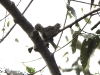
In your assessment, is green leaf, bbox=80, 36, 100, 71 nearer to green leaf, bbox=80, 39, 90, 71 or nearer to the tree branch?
green leaf, bbox=80, 39, 90, 71

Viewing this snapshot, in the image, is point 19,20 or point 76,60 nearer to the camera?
point 19,20

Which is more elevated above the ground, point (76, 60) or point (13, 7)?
point (76, 60)

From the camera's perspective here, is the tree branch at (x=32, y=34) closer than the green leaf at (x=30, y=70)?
Yes

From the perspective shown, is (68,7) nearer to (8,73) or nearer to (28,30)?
(28,30)

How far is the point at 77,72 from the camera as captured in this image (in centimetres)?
161

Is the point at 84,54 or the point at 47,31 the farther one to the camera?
the point at 47,31

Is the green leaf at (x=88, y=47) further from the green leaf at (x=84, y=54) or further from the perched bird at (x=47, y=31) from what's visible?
the perched bird at (x=47, y=31)

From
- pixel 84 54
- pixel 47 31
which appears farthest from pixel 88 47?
pixel 47 31

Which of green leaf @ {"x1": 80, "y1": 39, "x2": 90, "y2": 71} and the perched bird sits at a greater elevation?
the perched bird

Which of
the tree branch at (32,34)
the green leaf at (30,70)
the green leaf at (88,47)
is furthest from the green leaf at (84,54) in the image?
the green leaf at (30,70)

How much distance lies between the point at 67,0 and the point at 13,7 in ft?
0.99

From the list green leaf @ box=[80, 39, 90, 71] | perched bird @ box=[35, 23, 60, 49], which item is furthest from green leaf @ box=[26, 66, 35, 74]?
green leaf @ box=[80, 39, 90, 71]

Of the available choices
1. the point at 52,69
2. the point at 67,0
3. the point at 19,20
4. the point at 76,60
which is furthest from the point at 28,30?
the point at 76,60

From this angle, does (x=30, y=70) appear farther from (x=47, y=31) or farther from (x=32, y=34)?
(x=32, y=34)
